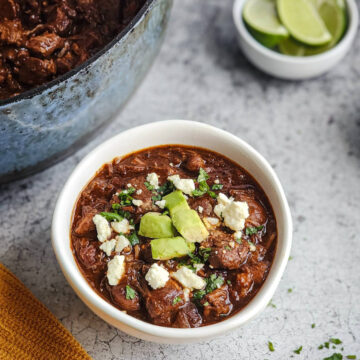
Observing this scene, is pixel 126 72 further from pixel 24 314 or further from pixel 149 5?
pixel 24 314

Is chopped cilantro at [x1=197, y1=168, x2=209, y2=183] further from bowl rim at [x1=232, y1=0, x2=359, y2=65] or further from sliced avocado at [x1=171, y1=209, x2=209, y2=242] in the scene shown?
bowl rim at [x1=232, y1=0, x2=359, y2=65]

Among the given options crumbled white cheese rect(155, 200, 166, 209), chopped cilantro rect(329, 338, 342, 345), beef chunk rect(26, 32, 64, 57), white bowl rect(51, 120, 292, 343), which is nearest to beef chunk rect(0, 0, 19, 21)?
beef chunk rect(26, 32, 64, 57)

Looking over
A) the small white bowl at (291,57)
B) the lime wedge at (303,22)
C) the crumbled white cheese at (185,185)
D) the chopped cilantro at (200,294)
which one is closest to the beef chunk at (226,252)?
the chopped cilantro at (200,294)

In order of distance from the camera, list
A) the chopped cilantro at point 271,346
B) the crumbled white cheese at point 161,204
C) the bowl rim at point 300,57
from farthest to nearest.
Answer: the bowl rim at point 300,57, the chopped cilantro at point 271,346, the crumbled white cheese at point 161,204

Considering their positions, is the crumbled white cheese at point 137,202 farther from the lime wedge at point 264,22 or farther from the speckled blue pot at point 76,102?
the lime wedge at point 264,22

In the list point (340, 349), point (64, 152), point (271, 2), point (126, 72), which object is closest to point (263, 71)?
point (271, 2)

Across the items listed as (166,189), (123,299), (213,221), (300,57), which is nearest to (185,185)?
(166,189)

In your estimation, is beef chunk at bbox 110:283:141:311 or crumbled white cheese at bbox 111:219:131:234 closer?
beef chunk at bbox 110:283:141:311
